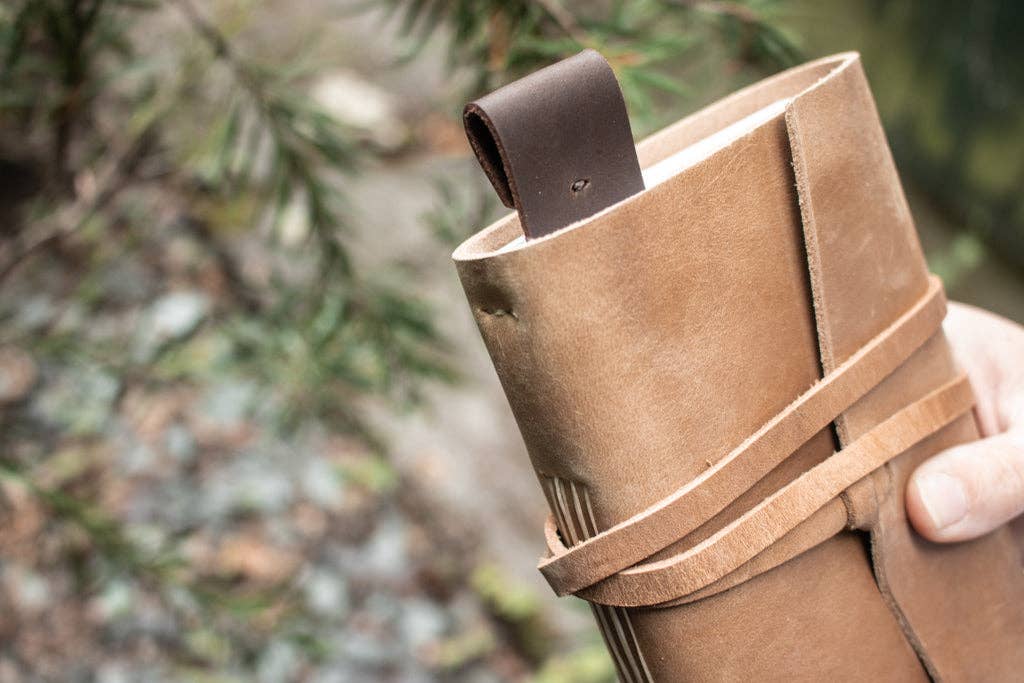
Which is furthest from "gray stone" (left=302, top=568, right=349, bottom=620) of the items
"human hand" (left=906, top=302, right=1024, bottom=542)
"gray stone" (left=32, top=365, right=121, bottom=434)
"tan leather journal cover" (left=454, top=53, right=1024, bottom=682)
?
"human hand" (left=906, top=302, right=1024, bottom=542)

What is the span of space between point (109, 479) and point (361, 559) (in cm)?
62

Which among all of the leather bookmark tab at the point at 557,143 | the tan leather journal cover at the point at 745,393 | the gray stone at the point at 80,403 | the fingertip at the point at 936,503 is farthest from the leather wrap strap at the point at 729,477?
the gray stone at the point at 80,403

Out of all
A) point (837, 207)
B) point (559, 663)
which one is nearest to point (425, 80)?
Result: point (559, 663)

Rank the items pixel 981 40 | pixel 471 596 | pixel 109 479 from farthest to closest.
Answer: pixel 981 40 < pixel 471 596 < pixel 109 479

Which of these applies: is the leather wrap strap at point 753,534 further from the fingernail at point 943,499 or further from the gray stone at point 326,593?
the gray stone at point 326,593

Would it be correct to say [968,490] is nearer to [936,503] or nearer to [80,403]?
[936,503]

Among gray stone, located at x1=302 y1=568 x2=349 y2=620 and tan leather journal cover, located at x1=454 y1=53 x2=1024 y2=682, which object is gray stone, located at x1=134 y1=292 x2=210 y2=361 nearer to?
gray stone, located at x1=302 y1=568 x2=349 y2=620

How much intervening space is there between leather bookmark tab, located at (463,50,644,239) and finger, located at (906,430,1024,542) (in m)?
0.39

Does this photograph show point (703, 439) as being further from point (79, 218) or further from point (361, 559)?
point (361, 559)

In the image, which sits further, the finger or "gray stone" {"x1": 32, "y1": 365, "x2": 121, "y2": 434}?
"gray stone" {"x1": 32, "y1": 365, "x2": 121, "y2": 434}

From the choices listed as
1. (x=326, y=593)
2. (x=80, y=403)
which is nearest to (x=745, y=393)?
(x=326, y=593)

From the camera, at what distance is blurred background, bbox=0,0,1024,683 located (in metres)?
1.43

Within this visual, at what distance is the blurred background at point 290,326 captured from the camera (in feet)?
4.68

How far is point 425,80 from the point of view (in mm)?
2811
